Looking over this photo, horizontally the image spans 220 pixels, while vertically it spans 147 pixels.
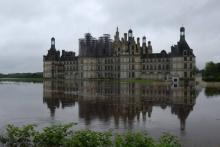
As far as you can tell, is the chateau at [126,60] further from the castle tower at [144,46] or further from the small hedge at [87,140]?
the small hedge at [87,140]

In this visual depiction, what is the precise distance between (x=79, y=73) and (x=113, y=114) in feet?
330

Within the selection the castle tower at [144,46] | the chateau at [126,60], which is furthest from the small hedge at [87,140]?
the castle tower at [144,46]

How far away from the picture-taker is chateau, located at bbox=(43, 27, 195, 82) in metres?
103

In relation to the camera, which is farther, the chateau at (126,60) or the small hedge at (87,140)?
the chateau at (126,60)

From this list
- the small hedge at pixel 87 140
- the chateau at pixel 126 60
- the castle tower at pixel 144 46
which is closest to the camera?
the small hedge at pixel 87 140

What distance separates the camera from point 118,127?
1984cm

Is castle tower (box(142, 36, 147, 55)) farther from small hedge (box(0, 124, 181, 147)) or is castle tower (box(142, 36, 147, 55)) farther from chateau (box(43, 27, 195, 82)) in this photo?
small hedge (box(0, 124, 181, 147))

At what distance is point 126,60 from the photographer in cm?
11144

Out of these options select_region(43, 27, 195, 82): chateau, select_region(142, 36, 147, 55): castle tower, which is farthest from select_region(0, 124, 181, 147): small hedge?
select_region(142, 36, 147, 55): castle tower

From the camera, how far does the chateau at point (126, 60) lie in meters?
103

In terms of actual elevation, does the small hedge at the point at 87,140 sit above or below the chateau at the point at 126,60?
below

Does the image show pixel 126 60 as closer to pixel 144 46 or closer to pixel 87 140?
pixel 144 46

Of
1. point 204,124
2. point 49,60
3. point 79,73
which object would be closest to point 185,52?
point 79,73

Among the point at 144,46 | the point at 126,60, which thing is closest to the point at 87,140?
the point at 126,60
